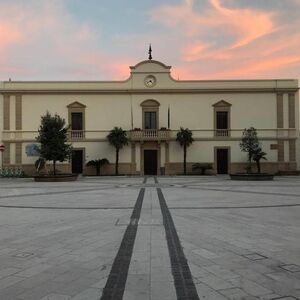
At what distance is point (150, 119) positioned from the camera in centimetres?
4212

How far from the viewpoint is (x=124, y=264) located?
6574 millimetres

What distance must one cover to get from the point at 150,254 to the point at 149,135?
33996 mm

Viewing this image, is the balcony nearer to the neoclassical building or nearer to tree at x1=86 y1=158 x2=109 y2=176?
the neoclassical building

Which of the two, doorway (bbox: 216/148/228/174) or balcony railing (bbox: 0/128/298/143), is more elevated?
balcony railing (bbox: 0/128/298/143)

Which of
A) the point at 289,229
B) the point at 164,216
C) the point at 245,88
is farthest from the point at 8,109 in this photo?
the point at 289,229

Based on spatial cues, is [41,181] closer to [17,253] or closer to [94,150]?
[94,150]

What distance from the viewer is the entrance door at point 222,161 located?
4200 centimetres

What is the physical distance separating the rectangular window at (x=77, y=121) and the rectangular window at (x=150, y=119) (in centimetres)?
619

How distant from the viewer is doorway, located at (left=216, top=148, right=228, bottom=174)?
4197cm

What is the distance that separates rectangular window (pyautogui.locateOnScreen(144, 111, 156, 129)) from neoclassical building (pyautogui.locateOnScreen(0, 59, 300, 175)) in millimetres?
94

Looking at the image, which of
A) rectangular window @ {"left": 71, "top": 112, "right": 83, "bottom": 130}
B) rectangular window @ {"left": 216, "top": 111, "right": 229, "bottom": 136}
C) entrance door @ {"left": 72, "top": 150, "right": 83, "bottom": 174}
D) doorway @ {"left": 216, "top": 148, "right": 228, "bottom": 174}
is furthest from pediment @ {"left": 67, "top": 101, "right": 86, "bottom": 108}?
doorway @ {"left": 216, "top": 148, "right": 228, "bottom": 174}

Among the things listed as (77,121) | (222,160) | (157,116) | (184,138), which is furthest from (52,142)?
(222,160)

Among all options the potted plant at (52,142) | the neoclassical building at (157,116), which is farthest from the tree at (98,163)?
the potted plant at (52,142)

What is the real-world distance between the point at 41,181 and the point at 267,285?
91.3ft
